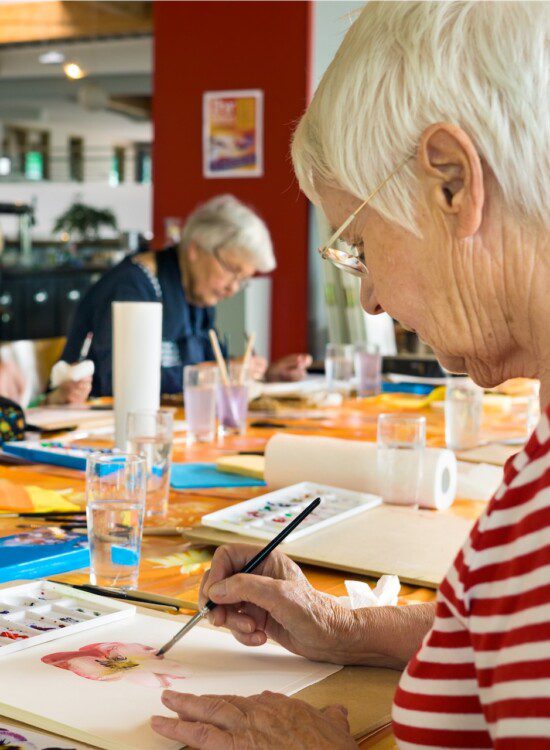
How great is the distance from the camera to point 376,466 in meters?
1.63

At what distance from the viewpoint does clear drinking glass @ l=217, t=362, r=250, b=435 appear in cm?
237

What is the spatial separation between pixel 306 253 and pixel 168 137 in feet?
3.75

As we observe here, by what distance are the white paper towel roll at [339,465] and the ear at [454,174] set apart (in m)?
0.82

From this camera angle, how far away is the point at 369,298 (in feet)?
3.45

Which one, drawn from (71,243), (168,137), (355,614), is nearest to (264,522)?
(355,614)

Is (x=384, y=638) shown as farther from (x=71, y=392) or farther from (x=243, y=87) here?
(x=243, y=87)

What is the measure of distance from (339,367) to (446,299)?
2255 mm

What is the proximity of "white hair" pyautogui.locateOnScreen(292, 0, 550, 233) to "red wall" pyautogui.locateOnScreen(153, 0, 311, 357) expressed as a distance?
4760 millimetres

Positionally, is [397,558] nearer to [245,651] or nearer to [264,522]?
[264,522]

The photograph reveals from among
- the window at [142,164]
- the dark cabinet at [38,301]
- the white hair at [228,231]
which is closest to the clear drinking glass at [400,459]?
the white hair at [228,231]

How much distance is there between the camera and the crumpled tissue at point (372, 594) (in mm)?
1056

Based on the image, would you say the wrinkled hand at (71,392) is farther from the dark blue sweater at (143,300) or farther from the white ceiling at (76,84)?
the white ceiling at (76,84)

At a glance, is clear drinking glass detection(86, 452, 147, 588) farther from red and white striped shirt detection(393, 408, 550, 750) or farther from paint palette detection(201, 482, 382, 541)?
red and white striped shirt detection(393, 408, 550, 750)

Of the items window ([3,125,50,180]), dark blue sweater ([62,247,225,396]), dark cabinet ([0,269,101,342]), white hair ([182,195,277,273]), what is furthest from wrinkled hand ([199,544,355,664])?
window ([3,125,50,180])
